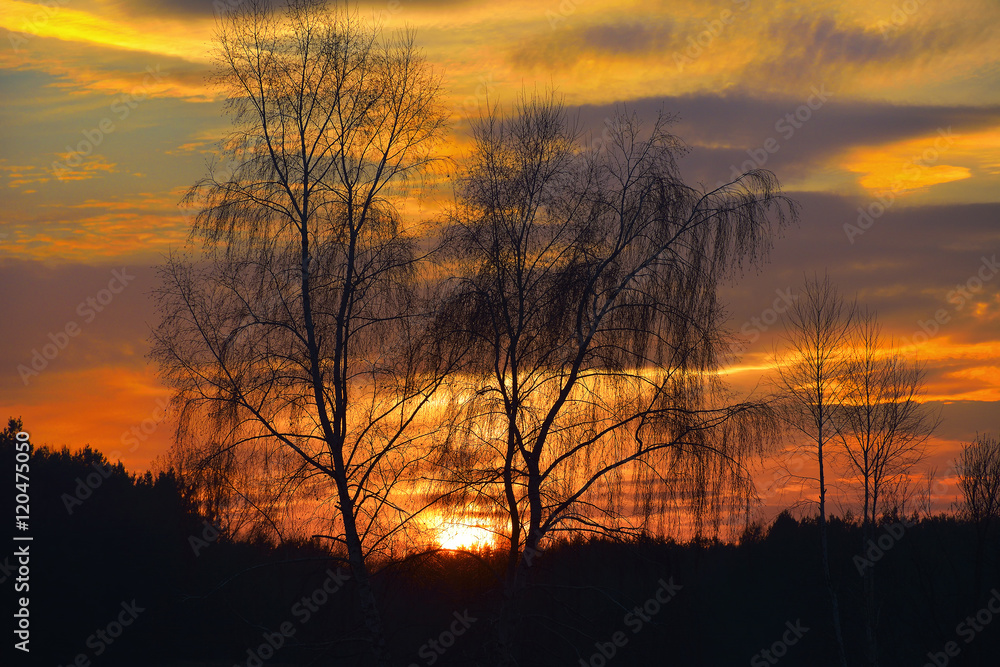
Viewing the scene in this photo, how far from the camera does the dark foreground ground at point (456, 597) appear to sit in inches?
629

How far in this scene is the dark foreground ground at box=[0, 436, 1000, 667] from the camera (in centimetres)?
1598

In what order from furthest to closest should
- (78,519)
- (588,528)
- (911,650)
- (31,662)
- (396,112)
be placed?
(78,519) → (911,650) → (31,662) → (396,112) → (588,528)

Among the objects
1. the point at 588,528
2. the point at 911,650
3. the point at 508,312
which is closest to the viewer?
the point at 588,528

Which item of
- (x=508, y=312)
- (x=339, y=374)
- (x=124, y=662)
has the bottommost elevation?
(x=124, y=662)

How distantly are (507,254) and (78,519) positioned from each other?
28050 millimetres

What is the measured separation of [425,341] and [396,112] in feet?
16.8

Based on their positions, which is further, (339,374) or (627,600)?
(339,374)

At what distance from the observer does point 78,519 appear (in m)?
35.4

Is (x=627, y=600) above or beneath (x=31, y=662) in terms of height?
above

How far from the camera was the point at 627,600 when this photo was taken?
1584 cm

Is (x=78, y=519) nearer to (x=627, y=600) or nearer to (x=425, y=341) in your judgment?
(x=425, y=341)

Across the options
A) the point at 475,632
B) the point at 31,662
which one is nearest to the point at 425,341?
the point at 475,632

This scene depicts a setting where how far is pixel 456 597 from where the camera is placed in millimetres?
16922

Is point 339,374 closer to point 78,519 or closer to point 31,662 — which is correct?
point 31,662
